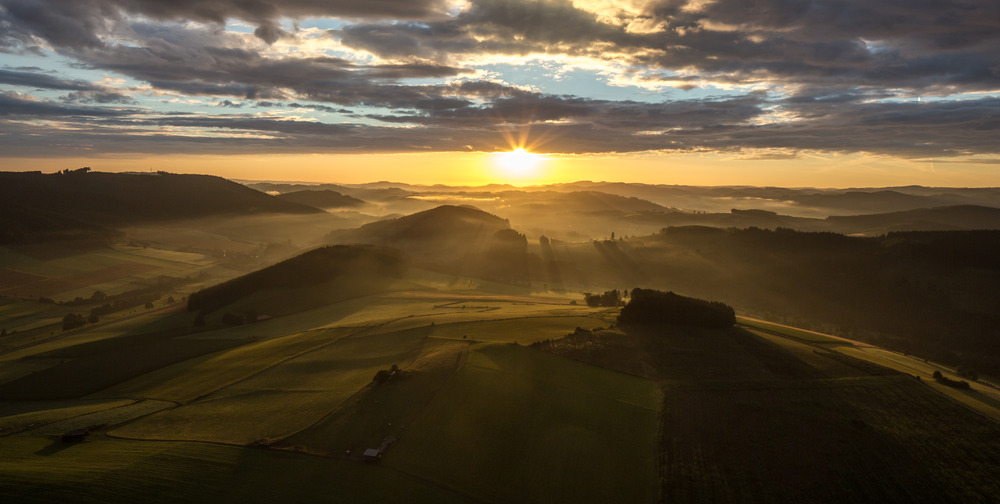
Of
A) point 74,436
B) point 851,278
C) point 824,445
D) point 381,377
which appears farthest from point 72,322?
point 851,278

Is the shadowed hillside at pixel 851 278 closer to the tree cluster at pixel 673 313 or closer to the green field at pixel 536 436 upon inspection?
the tree cluster at pixel 673 313

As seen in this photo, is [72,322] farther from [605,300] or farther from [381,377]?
[605,300]

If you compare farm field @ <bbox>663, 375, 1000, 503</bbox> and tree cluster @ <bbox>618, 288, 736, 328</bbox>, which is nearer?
farm field @ <bbox>663, 375, 1000, 503</bbox>

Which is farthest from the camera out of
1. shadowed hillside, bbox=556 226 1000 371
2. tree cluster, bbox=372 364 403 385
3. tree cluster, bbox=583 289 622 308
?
shadowed hillside, bbox=556 226 1000 371

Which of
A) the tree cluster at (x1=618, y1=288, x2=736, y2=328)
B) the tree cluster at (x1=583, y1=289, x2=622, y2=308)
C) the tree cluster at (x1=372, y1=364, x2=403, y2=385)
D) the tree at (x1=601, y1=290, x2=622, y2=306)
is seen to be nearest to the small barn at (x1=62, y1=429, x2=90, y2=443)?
the tree cluster at (x1=372, y1=364, x2=403, y2=385)

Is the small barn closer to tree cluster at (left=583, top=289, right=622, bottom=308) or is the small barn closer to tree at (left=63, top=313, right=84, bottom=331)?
tree at (left=63, top=313, right=84, bottom=331)

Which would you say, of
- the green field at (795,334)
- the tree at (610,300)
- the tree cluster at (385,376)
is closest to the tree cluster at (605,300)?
the tree at (610,300)

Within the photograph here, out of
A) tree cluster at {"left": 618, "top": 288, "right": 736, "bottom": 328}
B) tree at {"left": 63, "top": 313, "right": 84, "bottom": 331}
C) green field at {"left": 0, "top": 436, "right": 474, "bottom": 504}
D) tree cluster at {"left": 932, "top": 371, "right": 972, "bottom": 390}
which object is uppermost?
tree cluster at {"left": 618, "top": 288, "right": 736, "bottom": 328}

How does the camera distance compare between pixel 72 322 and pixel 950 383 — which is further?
pixel 72 322

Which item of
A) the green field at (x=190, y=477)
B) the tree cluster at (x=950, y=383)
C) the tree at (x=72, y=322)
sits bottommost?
the tree at (x=72, y=322)

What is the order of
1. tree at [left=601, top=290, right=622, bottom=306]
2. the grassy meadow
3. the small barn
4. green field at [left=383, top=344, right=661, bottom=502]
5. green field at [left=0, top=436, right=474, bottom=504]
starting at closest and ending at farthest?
green field at [left=0, top=436, right=474, bottom=504]
the grassy meadow
green field at [left=383, top=344, right=661, bottom=502]
the small barn
tree at [left=601, top=290, right=622, bottom=306]
